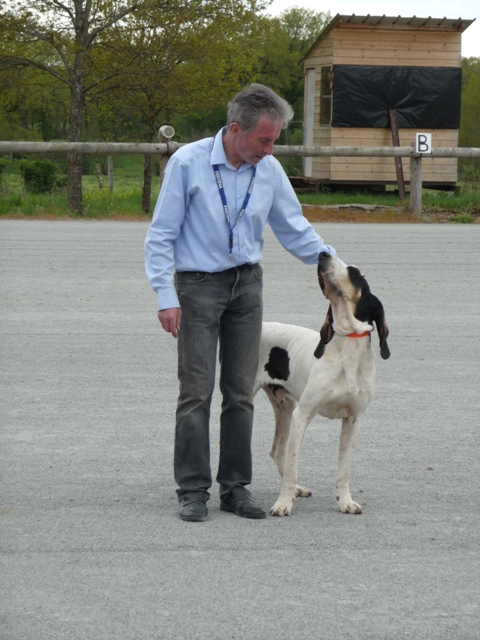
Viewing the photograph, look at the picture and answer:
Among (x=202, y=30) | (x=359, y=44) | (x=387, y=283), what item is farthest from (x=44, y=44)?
(x=387, y=283)

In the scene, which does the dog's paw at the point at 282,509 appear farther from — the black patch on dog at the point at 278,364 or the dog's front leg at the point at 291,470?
the black patch on dog at the point at 278,364

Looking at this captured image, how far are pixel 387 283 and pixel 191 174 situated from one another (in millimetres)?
7509

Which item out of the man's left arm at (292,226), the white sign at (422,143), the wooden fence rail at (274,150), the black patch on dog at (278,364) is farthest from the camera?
the white sign at (422,143)

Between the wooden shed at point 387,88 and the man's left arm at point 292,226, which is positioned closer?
the man's left arm at point 292,226

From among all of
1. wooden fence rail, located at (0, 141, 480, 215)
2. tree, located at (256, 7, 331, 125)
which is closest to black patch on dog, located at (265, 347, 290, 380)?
wooden fence rail, located at (0, 141, 480, 215)

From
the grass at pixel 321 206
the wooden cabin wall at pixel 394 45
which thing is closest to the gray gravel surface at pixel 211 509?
the grass at pixel 321 206

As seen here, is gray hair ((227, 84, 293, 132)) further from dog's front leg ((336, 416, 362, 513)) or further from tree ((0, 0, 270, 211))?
tree ((0, 0, 270, 211))

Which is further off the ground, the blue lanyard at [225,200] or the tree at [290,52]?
the tree at [290,52]

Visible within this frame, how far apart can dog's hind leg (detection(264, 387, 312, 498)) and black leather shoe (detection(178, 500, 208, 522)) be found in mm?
662

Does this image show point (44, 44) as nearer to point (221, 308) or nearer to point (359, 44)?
point (359, 44)

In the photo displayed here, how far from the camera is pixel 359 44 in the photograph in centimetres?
2736

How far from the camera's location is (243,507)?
16.5 ft

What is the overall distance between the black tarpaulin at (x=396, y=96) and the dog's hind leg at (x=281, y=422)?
73.7ft

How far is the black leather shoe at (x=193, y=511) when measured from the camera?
4941mm
